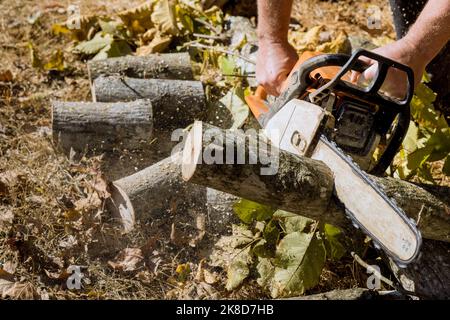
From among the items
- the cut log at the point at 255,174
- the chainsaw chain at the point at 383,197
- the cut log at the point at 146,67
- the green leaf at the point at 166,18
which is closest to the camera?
the chainsaw chain at the point at 383,197

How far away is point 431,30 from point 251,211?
3.65 ft

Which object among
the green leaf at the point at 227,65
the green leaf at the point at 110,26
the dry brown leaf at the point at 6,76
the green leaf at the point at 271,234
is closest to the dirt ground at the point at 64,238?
the dry brown leaf at the point at 6,76

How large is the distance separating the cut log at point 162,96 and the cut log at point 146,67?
175 mm

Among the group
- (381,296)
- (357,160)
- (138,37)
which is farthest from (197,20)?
(381,296)

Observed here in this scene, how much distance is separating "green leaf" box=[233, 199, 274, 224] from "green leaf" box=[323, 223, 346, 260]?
267mm

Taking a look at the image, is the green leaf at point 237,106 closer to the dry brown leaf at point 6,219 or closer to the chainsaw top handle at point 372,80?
the chainsaw top handle at point 372,80

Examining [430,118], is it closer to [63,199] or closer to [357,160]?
[357,160]

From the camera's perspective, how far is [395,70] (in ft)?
7.53

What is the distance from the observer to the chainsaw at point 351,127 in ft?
6.69

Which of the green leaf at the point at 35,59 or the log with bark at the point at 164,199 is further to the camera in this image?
the green leaf at the point at 35,59

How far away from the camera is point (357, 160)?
7.84ft

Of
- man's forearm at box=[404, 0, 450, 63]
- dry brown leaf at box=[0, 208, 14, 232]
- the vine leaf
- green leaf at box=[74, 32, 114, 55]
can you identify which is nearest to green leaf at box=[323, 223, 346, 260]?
the vine leaf

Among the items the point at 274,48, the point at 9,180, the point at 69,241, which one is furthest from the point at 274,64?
the point at 9,180

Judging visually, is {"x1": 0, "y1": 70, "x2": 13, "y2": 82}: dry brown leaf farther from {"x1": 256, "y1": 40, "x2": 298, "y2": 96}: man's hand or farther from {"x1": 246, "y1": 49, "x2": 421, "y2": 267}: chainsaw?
{"x1": 246, "y1": 49, "x2": 421, "y2": 267}: chainsaw
